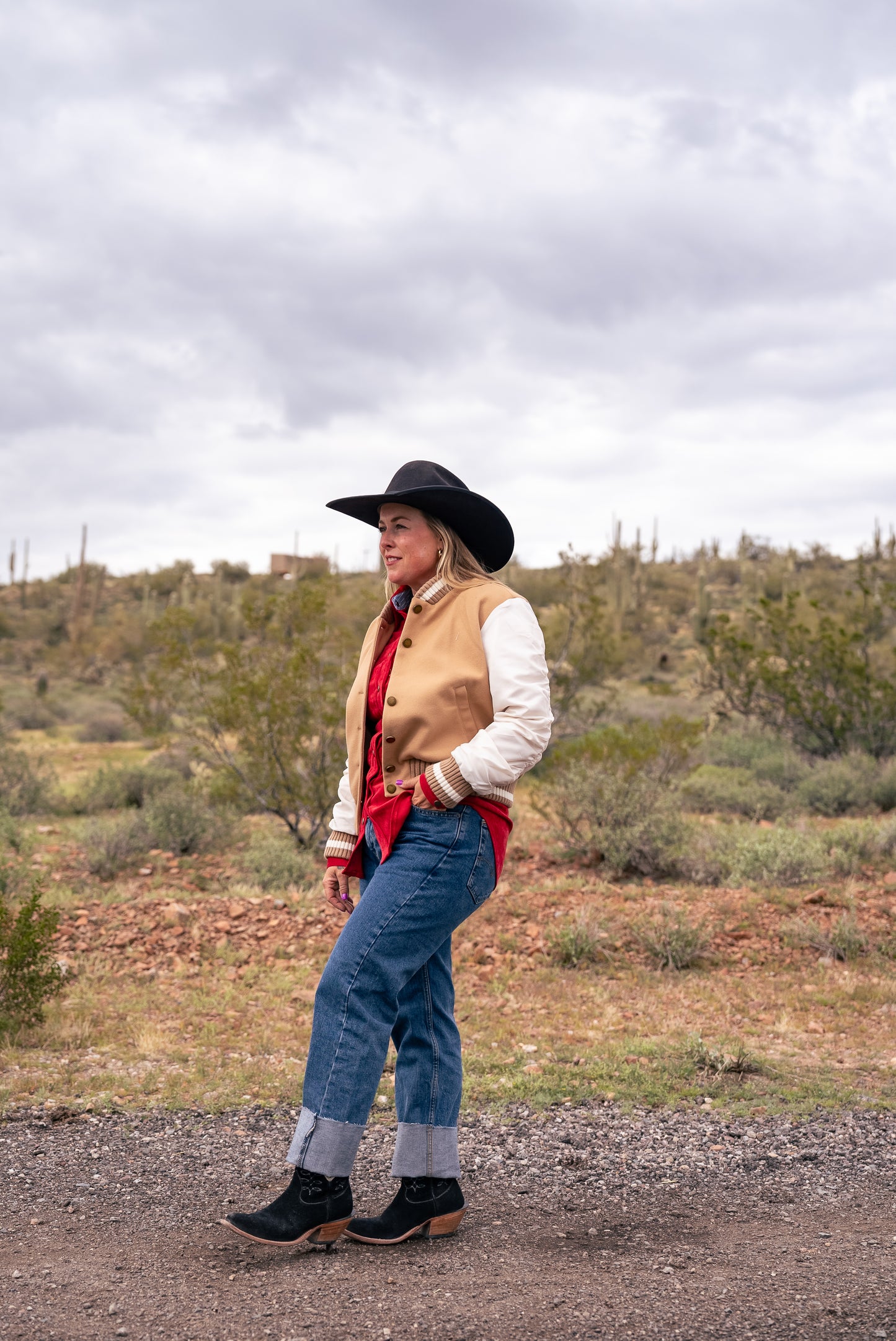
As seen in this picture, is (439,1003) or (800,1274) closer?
(800,1274)

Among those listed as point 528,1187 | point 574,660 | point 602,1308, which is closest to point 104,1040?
point 528,1187

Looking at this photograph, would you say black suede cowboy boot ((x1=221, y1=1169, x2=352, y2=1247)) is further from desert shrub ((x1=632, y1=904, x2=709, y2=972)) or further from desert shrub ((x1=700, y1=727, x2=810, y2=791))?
desert shrub ((x1=700, y1=727, x2=810, y2=791))

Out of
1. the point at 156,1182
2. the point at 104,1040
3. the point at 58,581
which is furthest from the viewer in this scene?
the point at 58,581

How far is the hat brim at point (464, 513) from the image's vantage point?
329 centimetres

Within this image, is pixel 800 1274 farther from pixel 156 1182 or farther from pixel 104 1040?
pixel 104 1040

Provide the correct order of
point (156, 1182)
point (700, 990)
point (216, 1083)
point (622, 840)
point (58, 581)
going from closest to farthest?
point (156, 1182)
point (216, 1083)
point (700, 990)
point (622, 840)
point (58, 581)

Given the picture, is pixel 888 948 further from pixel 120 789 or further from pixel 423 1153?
pixel 120 789

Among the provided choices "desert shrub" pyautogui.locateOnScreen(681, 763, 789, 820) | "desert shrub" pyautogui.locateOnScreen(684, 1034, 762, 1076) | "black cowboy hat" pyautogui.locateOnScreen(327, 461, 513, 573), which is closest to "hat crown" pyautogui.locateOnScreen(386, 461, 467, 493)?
"black cowboy hat" pyautogui.locateOnScreen(327, 461, 513, 573)

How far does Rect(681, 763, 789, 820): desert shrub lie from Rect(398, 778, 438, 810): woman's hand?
31.7 ft

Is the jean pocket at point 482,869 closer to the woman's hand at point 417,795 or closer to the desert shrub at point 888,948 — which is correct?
the woman's hand at point 417,795

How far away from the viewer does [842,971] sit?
6.63 meters

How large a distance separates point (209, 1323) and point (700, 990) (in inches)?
166

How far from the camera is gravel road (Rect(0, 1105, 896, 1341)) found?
104 inches

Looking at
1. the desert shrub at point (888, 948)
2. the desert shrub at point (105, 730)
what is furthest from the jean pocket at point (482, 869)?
the desert shrub at point (105, 730)
